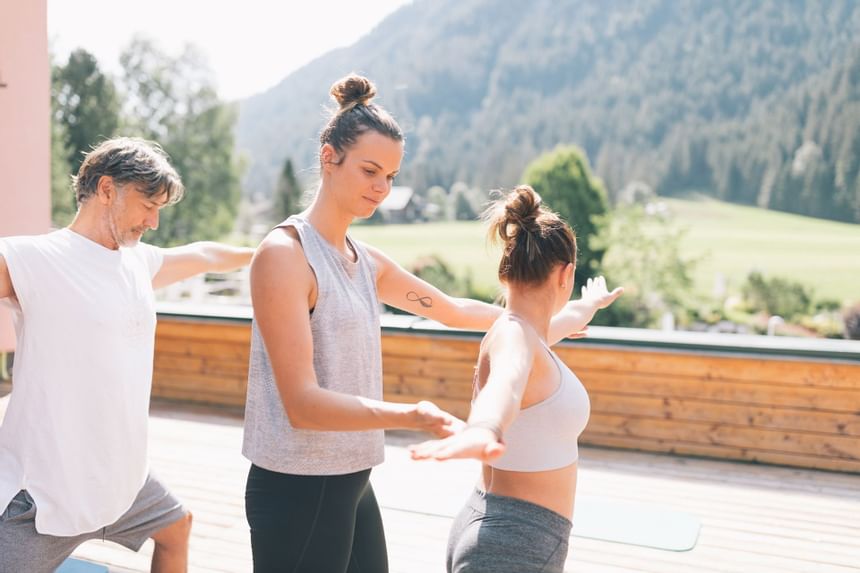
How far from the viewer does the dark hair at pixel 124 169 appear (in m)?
1.82

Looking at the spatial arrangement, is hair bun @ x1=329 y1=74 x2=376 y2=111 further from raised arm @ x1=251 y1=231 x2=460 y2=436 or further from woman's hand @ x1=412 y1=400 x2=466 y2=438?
woman's hand @ x1=412 y1=400 x2=466 y2=438

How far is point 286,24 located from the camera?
3797 cm

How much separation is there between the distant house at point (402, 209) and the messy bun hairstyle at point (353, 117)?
2720 cm

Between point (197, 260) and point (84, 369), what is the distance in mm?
500

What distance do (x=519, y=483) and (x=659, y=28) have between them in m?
36.4

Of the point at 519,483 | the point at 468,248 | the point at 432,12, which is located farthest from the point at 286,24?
the point at 519,483

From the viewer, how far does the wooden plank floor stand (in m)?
2.82

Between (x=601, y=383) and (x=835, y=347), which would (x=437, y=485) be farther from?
→ (x=835, y=347)

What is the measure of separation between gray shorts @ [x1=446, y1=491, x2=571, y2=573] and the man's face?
3.42ft

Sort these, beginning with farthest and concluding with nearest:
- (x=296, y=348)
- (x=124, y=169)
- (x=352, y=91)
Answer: (x=124, y=169), (x=352, y=91), (x=296, y=348)

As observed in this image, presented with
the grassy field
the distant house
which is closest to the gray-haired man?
the grassy field

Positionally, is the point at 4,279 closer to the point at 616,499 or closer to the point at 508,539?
the point at 508,539

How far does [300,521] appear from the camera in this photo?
55.2 inches

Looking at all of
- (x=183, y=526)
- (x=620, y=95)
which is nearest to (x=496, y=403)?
(x=183, y=526)
